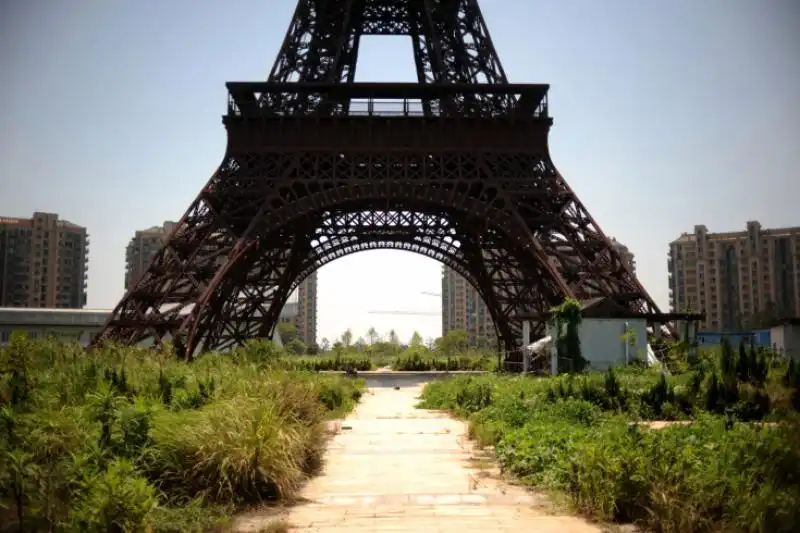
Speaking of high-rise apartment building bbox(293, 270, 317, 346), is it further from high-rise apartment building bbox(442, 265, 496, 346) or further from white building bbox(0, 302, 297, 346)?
white building bbox(0, 302, 297, 346)

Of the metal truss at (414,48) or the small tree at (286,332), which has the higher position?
the metal truss at (414,48)

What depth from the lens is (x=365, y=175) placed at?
104 feet

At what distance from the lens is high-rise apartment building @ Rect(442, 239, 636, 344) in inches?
5502

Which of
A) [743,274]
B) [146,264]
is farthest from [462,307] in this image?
[146,264]

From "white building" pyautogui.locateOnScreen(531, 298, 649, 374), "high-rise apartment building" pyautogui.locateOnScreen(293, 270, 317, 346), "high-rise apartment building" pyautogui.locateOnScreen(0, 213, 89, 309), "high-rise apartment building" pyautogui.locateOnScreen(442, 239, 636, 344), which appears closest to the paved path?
"white building" pyautogui.locateOnScreen(531, 298, 649, 374)

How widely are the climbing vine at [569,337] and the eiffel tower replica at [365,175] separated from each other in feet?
11.4

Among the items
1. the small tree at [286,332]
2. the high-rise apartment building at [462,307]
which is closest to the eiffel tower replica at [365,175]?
the small tree at [286,332]

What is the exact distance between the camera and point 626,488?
7.09 metres

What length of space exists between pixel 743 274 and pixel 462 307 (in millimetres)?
69011

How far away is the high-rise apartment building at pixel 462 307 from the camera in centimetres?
13975

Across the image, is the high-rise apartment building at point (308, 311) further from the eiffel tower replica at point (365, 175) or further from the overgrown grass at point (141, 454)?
the overgrown grass at point (141, 454)

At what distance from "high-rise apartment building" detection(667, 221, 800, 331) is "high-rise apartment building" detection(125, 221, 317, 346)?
72487mm

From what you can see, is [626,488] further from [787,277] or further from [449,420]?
[787,277]

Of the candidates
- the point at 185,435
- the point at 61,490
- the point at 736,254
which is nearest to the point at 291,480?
the point at 185,435
